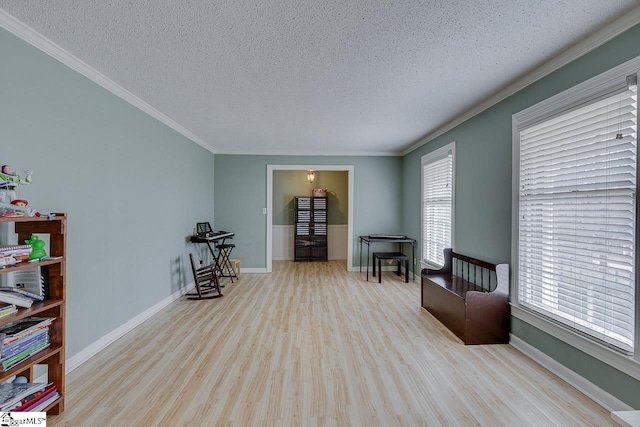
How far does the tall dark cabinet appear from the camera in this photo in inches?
292

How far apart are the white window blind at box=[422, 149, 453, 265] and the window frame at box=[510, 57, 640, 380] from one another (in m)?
1.35

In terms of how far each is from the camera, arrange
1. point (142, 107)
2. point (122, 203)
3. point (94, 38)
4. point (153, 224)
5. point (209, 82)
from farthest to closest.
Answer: point (153, 224) < point (142, 107) < point (122, 203) < point (209, 82) < point (94, 38)

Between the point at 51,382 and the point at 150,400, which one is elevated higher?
the point at 51,382

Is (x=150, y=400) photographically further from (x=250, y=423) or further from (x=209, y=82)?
(x=209, y=82)

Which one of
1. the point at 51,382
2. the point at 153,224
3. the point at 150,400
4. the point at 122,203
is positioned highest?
the point at 122,203

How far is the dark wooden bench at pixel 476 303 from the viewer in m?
2.83

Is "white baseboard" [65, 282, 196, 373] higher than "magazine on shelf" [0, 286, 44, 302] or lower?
lower

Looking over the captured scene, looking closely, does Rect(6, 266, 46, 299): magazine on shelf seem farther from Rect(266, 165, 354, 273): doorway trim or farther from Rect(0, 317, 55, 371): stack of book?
Rect(266, 165, 354, 273): doorway trim

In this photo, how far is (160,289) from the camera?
378 cm

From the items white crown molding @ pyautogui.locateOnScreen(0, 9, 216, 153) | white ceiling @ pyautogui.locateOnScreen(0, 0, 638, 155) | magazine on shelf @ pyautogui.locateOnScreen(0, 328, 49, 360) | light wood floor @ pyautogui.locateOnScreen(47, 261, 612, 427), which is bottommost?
light wood floor @ pyautogui.locateOnScreen(47, 261, 612, 427)

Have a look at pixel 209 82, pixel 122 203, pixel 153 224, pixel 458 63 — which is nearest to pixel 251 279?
pixel 153 224

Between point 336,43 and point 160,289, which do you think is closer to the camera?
point 336,43

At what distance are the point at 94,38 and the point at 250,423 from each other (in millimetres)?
2721

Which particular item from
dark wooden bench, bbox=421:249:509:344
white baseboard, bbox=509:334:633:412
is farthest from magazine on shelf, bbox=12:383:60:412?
white baseboard, bbox=509:334:633:412
